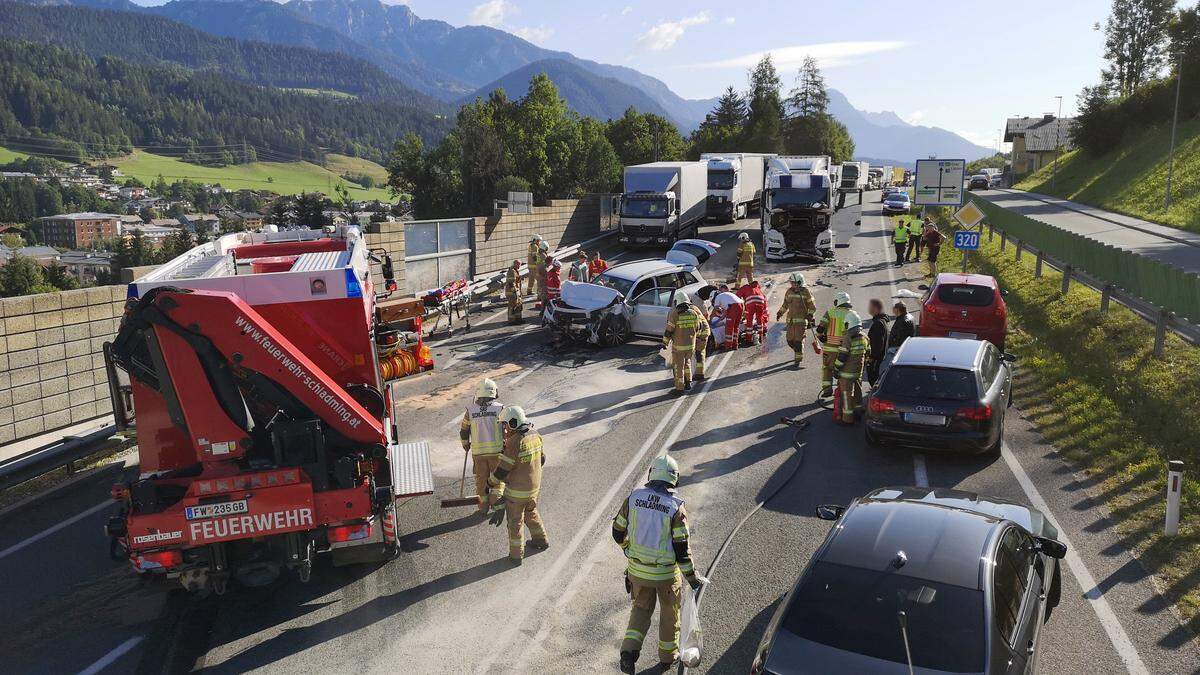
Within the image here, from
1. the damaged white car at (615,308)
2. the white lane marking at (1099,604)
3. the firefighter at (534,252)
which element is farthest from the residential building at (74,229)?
the white lane marking at (1099,604)

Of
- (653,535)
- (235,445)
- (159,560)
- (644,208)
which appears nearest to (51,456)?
(159,560)

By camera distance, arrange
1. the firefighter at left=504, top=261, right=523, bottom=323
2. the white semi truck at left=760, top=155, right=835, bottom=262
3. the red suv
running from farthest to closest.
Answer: the white semi truck at left=760, top=155, right=835, bottom=262, the firefighter at left=504, top=261, right=523, bottom=323, the red suv

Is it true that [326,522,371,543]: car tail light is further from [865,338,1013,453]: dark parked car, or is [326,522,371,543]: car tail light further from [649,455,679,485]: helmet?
[865,338,1013,453]: dark parked car

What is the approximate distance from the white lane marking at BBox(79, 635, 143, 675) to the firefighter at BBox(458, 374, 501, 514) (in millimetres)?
3422

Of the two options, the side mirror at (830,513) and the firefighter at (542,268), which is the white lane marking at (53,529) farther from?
the firefighter at (542,268)

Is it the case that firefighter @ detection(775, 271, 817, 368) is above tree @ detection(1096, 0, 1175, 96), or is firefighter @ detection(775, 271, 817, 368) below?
below

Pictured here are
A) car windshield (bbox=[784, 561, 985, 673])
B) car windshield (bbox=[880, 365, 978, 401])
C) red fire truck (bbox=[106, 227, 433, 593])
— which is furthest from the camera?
car windshield (bbox=[880, 365, 978, 401])

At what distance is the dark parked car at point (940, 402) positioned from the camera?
10430 millimetres

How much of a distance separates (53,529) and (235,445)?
13.0ft

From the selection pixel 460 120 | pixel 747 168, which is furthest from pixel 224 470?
pixel 460 120

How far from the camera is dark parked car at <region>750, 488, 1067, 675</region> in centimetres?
486

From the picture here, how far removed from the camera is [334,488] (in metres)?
7.10

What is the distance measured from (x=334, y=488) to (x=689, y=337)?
802cm

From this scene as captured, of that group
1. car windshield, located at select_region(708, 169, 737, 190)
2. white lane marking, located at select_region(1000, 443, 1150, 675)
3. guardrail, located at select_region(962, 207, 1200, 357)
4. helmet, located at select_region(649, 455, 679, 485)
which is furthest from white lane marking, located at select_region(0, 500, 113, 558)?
car windshield, located at select_region(708, 169, 737, 190)
